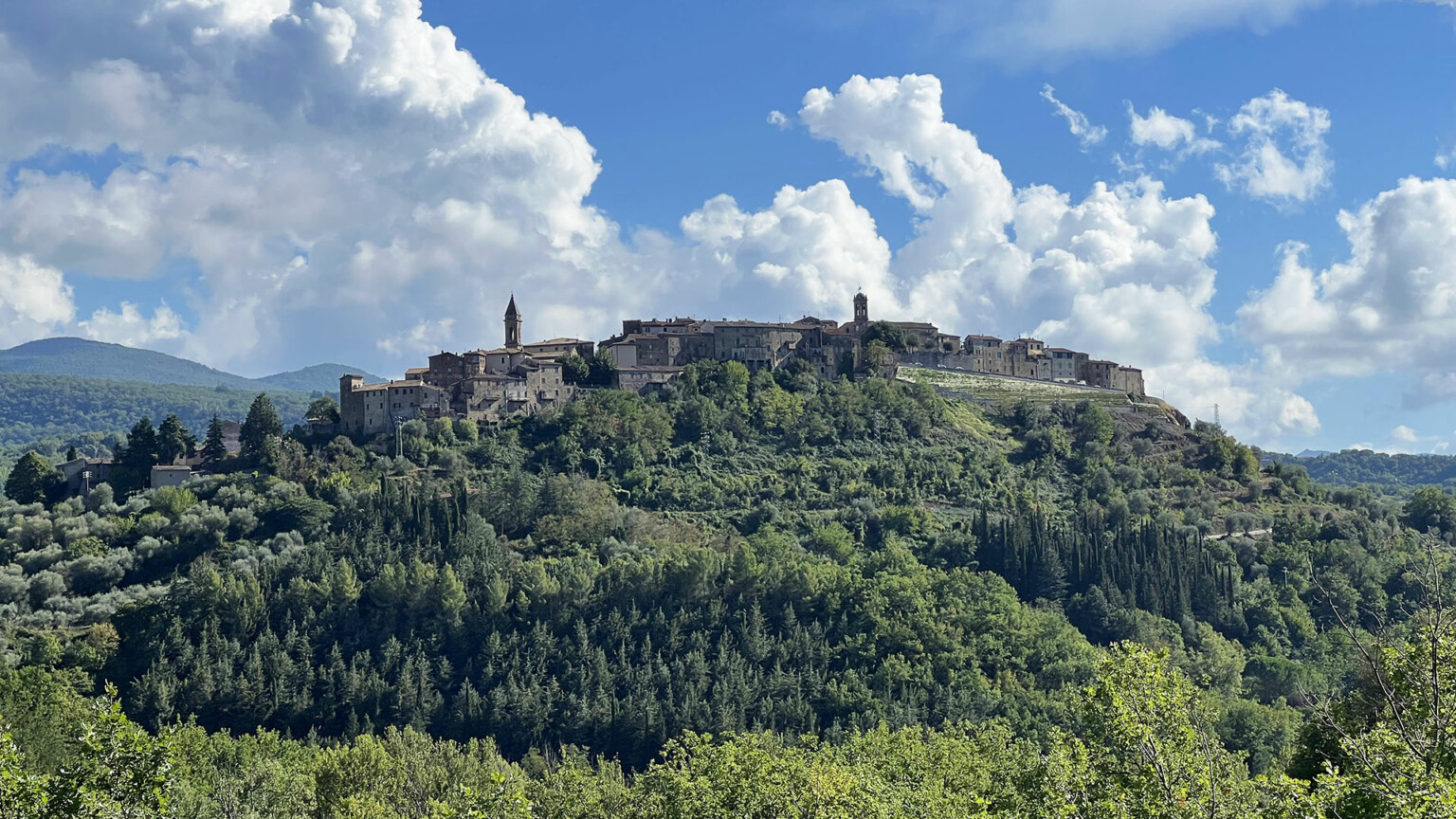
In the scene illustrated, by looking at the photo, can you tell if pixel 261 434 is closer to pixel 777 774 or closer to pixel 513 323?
pixel 513 323

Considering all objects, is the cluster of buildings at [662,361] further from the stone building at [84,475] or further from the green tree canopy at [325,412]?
the stone building at [84,475]

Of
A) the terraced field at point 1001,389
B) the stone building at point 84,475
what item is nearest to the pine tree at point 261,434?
the stone building at point 84,475

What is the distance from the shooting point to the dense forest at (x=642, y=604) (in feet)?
201

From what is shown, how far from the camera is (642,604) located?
263ft

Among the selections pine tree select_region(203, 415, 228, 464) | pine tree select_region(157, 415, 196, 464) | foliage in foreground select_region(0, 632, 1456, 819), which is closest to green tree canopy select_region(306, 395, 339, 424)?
pine tree select_region(203, 415, 228, 464)

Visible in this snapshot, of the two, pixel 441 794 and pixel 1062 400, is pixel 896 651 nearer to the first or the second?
pixel 441 794

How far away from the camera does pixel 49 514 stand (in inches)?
3460

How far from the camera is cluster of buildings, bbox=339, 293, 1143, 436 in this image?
101 m

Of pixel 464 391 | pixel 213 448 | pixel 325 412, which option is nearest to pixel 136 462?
pixel 213 448

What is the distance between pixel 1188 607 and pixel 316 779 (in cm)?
5832

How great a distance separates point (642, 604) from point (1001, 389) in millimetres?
58609

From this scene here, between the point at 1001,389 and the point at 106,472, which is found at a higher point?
the point at 1001,389

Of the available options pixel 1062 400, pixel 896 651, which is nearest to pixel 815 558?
pixel 896 651

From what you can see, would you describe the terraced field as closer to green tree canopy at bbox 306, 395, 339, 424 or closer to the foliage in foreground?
green tree canopy at bbox 306, 395, 339, 424
